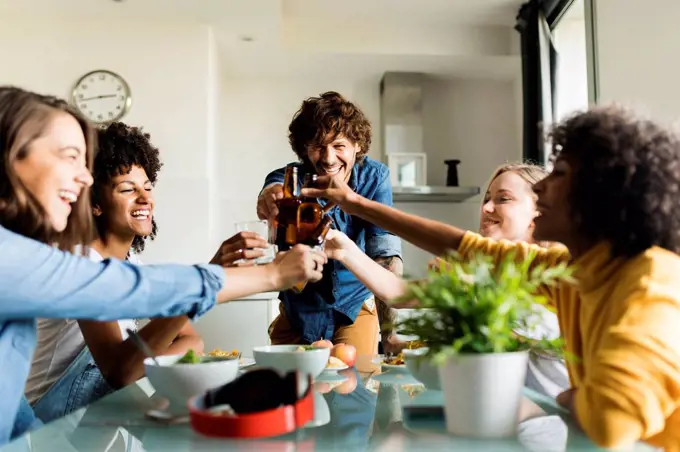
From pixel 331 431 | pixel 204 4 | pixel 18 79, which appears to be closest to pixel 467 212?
pixel 204 4

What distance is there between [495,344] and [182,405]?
45 cm

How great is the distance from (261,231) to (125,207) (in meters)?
0.50

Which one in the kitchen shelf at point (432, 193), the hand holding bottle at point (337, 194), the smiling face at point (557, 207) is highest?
the kitchen shelf at point (432, 193)

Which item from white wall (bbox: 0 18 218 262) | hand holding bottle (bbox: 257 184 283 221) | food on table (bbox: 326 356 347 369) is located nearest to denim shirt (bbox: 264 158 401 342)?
hand holding bottle (bbox: 257 184 283 221)

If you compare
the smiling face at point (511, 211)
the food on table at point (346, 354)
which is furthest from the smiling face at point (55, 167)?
the smiling face at point (511, 211)

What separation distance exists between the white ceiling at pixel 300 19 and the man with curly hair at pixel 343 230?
1.71 m

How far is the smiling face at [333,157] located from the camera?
1.82m

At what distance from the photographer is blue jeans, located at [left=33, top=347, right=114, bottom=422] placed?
120cm

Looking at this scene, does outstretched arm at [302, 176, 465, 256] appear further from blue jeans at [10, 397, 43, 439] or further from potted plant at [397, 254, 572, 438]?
blue jeans at [10, 397, 43, 439]

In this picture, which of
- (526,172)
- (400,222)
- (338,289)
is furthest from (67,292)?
(526,172)

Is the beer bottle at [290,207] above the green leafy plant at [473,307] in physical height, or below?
above

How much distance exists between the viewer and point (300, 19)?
12.9 ft

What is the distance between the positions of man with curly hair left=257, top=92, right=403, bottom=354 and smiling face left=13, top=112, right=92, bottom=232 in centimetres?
86

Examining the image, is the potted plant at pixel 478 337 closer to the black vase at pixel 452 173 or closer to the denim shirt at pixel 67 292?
the denim shirt at pixel 67 292
